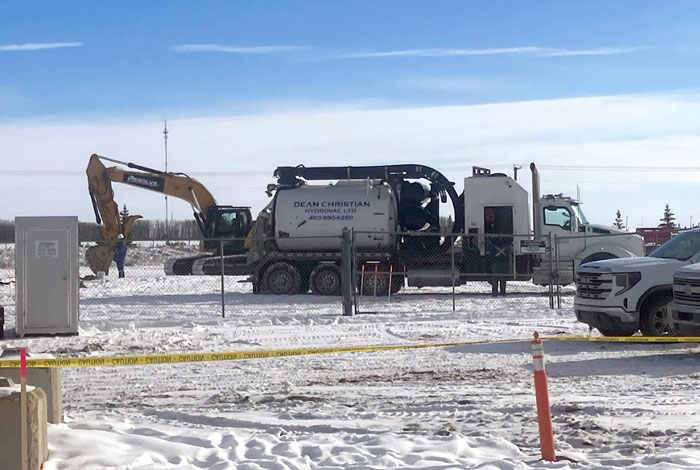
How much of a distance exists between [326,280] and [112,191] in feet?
30.8

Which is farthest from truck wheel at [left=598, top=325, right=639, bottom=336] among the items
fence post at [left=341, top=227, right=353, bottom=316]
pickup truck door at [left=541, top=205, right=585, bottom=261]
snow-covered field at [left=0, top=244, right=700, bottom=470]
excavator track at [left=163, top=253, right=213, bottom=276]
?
excavator track at [left=163, top=253, right=213, bottom=276]

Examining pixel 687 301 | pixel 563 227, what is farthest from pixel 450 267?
pixel 687 301

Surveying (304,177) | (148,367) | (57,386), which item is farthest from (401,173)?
(57,386)

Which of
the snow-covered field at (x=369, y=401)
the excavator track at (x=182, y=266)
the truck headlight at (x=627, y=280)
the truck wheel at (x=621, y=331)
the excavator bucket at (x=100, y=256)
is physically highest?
the excavator bucket at (x=100, y=256)

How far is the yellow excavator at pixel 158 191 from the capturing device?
32.2 meters

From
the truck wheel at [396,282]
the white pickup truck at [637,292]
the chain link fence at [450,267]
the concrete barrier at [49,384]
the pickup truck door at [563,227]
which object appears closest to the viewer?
the concrete barrier at [49,384]

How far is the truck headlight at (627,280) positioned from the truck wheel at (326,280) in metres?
13.4

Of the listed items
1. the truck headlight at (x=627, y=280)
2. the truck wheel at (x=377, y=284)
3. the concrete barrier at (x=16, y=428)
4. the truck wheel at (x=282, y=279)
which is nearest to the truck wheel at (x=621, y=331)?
the truck headlight at (x=627, y=280)

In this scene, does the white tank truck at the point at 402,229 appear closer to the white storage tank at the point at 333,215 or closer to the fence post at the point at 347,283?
the white storage tank at the point at 333,215

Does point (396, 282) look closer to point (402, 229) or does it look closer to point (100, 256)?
point (402, 229)

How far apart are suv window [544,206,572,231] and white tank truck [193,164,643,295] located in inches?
1.2

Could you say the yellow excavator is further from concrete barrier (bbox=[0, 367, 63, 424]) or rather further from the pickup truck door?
concrete barrier (bbox=[0, 367, 63, 424])

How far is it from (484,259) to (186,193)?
10.8 metres

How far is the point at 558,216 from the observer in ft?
92.5
